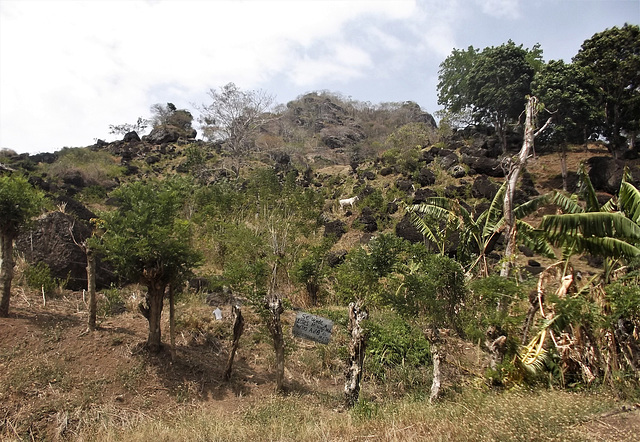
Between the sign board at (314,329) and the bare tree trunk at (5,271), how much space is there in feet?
16.8

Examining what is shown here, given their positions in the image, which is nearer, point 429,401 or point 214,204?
point 429,401

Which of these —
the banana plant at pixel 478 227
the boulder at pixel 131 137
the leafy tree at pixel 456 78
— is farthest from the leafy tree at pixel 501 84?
the boulder at pixel 131 137

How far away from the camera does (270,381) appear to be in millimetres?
7207

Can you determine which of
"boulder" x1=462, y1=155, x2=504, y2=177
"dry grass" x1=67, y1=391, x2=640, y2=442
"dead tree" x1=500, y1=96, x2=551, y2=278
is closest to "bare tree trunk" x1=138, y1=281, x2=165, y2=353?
"dry grass" x1=67, y1=391, x2=640, y2=442

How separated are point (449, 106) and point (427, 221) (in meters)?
27.4

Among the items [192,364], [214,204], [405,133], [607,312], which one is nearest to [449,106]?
[405,133]

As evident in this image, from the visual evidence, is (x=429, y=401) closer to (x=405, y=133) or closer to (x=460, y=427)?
(x=460, y=427)

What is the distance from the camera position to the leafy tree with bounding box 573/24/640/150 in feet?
72.5

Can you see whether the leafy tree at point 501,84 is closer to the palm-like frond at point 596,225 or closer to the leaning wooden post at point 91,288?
the palm-like frond at point 596,225

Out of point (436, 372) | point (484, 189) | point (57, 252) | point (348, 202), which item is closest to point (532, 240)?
point (436, 372)

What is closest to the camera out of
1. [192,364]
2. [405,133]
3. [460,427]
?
[460,427]

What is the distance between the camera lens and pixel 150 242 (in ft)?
20.9

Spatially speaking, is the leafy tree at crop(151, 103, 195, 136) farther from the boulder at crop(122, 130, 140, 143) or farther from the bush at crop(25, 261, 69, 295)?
the bush at crop(25, 261, 69, 295)

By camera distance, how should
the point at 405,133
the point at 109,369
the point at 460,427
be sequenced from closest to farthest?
the point at 460,427 → the point at 109,369 → the point at 405,133
